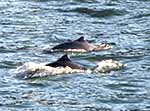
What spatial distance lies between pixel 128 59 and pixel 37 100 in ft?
21.3

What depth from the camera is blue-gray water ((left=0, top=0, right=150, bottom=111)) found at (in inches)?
868

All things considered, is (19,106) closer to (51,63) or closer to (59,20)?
(51,63)

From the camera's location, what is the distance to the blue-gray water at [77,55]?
22.0 meters

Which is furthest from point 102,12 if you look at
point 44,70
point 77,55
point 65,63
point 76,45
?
point 44,70

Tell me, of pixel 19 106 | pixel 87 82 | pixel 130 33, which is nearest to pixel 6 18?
pixel 130 33

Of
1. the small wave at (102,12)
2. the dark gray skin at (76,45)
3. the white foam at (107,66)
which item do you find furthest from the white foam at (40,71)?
the small wave at (102,12)

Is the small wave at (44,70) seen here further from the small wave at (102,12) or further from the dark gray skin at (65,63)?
the small wave at (102,12)

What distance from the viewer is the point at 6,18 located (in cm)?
3559

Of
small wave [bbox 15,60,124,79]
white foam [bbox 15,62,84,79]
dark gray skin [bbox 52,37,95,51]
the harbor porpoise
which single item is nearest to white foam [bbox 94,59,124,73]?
small wave [bbox 15,60,124,79]

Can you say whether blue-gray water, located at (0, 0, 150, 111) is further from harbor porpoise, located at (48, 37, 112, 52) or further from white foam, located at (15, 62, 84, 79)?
harbor porpoise, located at (48, 37, 112, 52)

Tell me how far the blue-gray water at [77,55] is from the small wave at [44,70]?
0.30m

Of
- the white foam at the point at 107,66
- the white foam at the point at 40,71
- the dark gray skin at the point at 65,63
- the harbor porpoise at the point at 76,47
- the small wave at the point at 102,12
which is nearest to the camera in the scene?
the white foam at the point at 40,71

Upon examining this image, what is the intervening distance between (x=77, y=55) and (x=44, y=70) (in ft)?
12.4

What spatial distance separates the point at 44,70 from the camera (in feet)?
81.4
